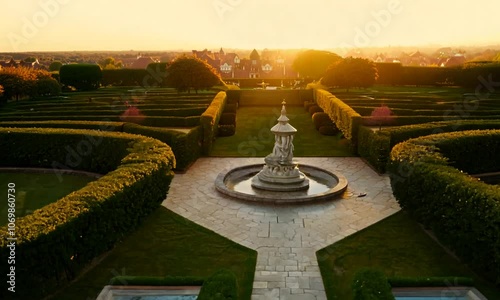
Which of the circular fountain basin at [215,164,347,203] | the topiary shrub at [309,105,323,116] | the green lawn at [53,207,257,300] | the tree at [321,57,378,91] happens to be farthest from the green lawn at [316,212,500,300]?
the tree at [321,57,378,91]

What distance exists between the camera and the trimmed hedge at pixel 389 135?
1748cm

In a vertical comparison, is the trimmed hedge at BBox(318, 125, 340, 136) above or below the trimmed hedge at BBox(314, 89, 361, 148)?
below

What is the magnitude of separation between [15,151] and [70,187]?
180 inches

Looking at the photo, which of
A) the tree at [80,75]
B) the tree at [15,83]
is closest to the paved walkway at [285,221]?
the tree at [15,83]

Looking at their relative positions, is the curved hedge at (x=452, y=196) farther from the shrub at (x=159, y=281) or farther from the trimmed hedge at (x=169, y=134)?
the trimmed hedge at (x=169, y=134)

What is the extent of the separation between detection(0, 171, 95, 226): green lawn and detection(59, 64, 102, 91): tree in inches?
1438

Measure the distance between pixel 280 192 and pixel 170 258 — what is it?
5787mm

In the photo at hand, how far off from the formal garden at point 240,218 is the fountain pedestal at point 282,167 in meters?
1.54

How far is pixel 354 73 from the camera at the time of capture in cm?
3391

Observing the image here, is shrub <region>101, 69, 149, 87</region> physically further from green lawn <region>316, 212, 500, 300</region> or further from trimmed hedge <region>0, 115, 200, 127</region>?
green lawn <region>316, 212, 500, 300</region>

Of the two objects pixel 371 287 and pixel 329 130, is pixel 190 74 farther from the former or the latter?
pixel 371 287

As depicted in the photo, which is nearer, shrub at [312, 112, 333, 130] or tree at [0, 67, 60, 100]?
shrub at [312, 112, 333, 130]

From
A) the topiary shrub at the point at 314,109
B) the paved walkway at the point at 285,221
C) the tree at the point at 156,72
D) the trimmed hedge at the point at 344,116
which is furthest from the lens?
the tree at the point at 156,72

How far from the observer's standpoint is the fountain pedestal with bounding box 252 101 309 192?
15320mm
